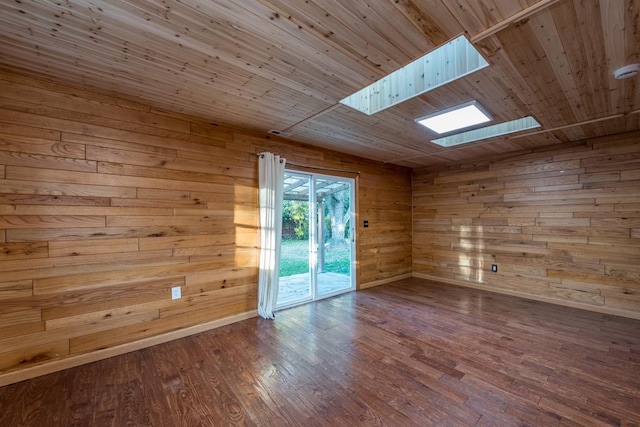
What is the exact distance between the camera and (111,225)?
2668 mm

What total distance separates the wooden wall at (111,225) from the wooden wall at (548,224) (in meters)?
4.02

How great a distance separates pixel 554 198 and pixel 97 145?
20.2 ft

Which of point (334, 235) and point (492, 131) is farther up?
point (492, 131)

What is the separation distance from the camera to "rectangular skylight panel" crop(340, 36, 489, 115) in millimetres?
2207

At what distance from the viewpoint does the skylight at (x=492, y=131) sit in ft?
11.7

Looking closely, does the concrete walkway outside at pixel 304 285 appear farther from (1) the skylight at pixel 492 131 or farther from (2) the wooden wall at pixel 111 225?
(1) the skylight at pixel 492 131

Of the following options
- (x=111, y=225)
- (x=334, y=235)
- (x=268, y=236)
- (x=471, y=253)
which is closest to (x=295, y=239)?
(x=268, y=236)

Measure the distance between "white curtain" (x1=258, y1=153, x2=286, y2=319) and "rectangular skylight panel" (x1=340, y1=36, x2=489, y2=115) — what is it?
4.67 ft

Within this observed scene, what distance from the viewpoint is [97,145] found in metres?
2.60

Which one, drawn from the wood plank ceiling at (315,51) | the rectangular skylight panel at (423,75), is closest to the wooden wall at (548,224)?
the wood plank ceiling at (315,51)

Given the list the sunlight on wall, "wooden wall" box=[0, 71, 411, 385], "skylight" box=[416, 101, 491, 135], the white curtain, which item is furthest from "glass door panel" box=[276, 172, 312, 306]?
the sunlight on wall

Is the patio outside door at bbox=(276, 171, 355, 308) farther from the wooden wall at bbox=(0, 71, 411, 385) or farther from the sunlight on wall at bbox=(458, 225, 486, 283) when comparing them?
the sunlight on wall at bbox=(458, 225, 486, 283)

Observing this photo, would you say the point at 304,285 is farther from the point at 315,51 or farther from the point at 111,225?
the point at 315,51

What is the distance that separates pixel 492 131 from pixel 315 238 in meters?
3.07
